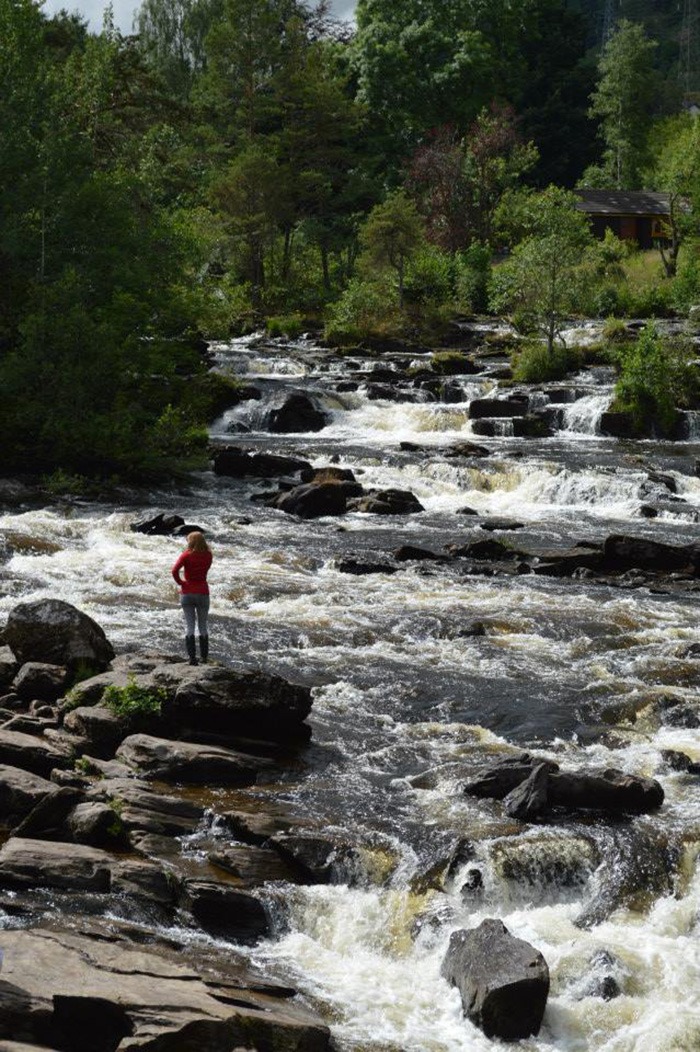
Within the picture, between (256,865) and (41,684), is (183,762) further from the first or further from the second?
(41,684)

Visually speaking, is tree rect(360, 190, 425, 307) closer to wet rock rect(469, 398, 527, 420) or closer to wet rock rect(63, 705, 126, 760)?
wet rock rect(469, 398, 527, 420)

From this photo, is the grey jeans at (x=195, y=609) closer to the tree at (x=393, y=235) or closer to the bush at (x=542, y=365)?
the bush at (x=542, y=365)

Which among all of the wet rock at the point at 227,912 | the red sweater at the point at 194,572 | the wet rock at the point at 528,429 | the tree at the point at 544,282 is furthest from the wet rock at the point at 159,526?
the tree at the point at 544,282

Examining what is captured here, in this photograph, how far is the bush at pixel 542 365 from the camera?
1868 inches

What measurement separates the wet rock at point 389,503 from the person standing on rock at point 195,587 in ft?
46.3

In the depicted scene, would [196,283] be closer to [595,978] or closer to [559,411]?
[559,411]

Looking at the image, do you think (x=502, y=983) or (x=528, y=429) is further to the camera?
(x=528, y=429)

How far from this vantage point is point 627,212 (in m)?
81.3

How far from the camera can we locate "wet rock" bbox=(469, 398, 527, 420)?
42.6 metres

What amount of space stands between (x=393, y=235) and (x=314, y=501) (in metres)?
32.8

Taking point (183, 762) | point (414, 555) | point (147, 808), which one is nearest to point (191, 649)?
point (183, 762)

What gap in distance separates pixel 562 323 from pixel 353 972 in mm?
46267

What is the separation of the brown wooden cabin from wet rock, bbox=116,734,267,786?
6962 centimetres

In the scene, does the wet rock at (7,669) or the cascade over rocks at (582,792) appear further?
the wet rock at (7,669)
